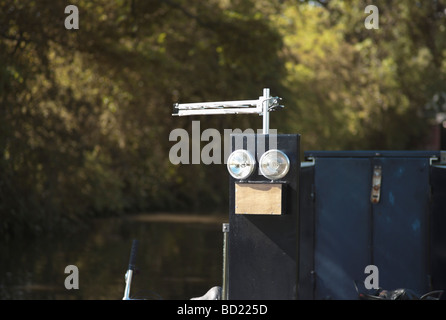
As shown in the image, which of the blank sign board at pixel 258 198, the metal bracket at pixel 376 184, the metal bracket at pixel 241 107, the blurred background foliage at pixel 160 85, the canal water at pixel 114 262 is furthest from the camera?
the blurred background foliage at pixel 160 85

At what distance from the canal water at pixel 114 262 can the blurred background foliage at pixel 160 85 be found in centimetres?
102

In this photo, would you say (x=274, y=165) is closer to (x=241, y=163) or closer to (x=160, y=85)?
(x=241, y=163)

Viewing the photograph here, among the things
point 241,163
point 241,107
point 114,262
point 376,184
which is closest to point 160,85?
point 114,262

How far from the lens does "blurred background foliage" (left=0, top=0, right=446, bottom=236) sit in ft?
59.3

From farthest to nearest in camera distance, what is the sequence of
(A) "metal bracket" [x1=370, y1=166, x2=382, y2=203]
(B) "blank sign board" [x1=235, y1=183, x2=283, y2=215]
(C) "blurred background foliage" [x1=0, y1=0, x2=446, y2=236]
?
(C) "blurred background foliage" [x1=0, y1=0, x2=446, y2=236], (A) "metal bracket" [x1=370, y1=166, x2=382, y2=203], (B) "blank sign board" [x1=235, y1=183, x2=283, y2=215]

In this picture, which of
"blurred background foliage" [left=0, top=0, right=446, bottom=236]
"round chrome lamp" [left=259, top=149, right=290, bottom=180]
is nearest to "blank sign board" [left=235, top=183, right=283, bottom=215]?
"round chrome lamp" [left=259, top=149, right=290, bottom=180]

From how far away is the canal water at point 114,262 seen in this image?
13164mm

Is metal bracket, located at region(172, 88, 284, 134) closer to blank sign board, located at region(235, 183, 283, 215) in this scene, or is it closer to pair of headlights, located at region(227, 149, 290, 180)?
pair of headlights, located at region(227, 149, 290, 180)

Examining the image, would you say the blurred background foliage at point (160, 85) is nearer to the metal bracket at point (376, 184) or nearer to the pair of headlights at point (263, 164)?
the metal bracket at point (376, 184)

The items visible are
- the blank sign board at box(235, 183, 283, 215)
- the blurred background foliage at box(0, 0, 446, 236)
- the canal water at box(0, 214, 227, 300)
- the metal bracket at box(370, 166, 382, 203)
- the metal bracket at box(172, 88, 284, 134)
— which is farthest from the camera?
the blurred background foliage at box(0, 0, 446, 236)

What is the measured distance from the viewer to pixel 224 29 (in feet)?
61.0

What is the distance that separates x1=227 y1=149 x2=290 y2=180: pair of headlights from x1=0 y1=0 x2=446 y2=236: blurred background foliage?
1094cm

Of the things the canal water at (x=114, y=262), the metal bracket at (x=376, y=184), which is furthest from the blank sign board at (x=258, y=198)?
the canal water at (x=114, y=262)

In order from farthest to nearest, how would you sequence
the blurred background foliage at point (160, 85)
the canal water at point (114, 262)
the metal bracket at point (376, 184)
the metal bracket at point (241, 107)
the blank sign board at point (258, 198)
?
1. the blurred background foliage at point (160, 85)
2. the canal water at point (114, 262)
3. the metal bracket at point (376, 184)
4. the metal bracket at point (241, 107)
5. the blank sign board at point (258, 198)
